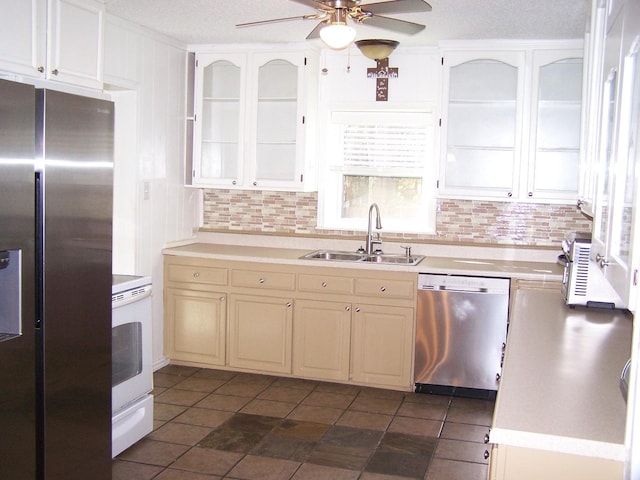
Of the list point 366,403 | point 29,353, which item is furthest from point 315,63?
point 29,353

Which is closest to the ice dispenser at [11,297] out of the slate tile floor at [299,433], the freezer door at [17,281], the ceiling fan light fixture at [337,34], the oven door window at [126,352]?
the freezer door at [17,281]

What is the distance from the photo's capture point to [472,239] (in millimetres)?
4977

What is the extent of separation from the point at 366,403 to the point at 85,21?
2735 millimetres

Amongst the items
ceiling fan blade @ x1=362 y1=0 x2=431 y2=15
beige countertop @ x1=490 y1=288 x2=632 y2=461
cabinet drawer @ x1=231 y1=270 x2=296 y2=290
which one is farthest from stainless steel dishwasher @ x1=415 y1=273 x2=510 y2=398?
ceiling fan blade @ x1=362 y1=0 x2=431 y2=15

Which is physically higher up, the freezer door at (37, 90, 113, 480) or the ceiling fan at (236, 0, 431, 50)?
the ceiling fan at (236, 0, 431, 50)

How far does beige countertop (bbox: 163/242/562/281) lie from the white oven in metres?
1.25

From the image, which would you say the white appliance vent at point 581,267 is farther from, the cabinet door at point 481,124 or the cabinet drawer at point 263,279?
the cabinet drawer at point 263,279

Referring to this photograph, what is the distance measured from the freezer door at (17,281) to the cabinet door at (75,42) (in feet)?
3.74

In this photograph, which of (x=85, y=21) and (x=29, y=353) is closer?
(x=29, y=353)

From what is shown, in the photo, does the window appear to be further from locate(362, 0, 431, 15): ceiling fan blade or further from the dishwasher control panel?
locate(362, 0, 431, 15): ceiling fan blade

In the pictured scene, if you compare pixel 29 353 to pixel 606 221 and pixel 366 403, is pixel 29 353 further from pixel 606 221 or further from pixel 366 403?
pixel 366 403

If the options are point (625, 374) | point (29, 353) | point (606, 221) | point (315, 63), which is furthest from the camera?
point (315, 63)

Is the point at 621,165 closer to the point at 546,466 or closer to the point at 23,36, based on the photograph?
the point at 546,466

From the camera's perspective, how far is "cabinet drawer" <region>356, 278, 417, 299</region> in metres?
4.48
